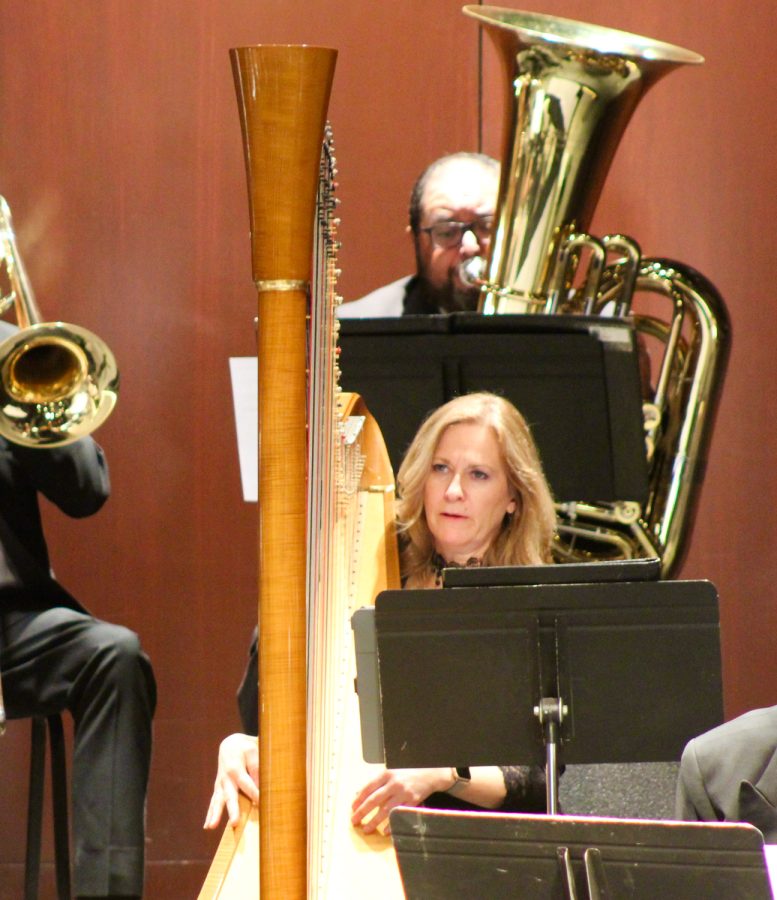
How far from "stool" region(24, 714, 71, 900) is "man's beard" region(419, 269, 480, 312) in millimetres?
1484

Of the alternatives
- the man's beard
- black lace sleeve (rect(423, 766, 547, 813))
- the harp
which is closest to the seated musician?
black lace sleeve (rect(423, 766, 547, 813))

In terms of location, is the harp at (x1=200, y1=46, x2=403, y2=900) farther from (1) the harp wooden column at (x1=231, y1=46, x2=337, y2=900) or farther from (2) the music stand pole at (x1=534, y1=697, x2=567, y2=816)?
(2) the music stand pole at (x1=534, y1=697, x2=567, y2=816)

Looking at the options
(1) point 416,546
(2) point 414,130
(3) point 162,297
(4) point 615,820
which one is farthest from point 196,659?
(4) point 615,820

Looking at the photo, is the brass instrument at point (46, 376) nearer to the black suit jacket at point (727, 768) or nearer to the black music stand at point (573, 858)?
the black suit jacket at point (727, 768)

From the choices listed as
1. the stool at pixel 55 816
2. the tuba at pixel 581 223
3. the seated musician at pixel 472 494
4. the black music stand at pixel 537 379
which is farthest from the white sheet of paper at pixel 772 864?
the stool at pixel 55 816

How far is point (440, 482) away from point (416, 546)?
147mm

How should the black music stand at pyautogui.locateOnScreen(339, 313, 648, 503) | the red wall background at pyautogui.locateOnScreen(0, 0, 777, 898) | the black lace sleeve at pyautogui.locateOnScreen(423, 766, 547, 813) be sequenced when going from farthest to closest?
the red wall background at pyautogui.locateOnScreen(0, 0, 777, 898) < the black music stand at pyautogui.locateOnScreen(339, 313, 648, 503) < the black lace sleeve at pyautogui.locateOnScreen(423, 766, 547, 813)

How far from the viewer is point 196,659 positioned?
13.8 ft

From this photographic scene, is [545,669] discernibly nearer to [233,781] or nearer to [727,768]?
[727,768]

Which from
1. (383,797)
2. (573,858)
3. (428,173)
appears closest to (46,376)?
(428,173)

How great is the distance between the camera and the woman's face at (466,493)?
9.80ft

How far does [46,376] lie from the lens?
10.1 ft

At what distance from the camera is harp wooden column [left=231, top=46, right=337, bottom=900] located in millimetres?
1284

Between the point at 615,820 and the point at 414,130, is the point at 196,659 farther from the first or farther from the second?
the point at 615,820
